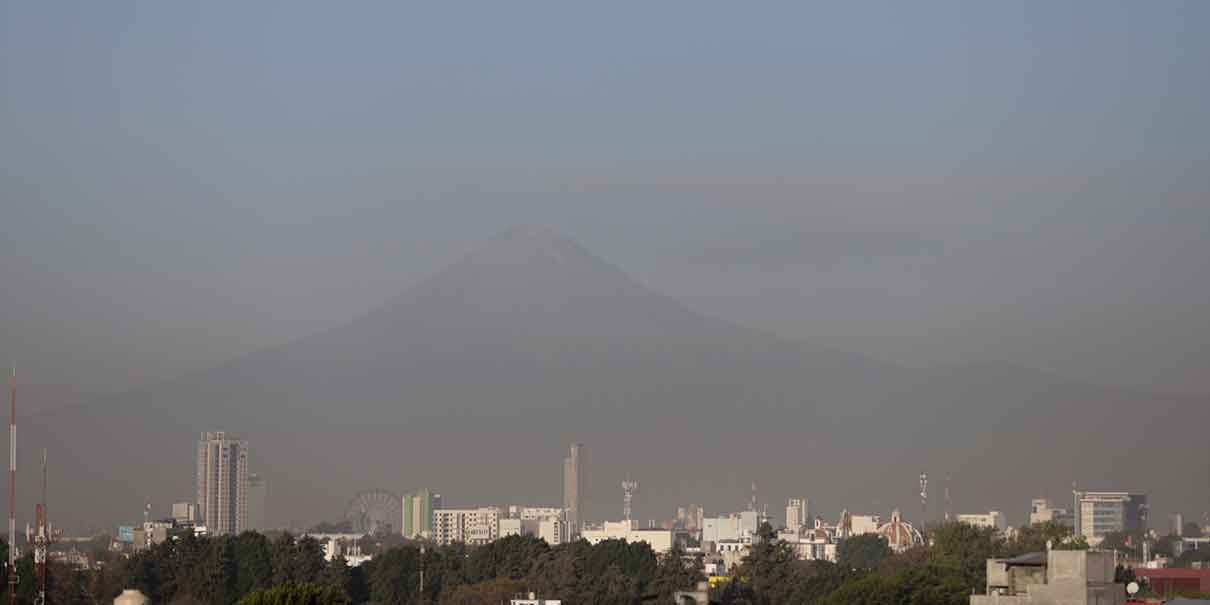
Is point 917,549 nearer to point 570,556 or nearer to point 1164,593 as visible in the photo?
point 570,556

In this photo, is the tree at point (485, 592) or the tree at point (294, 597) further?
the tree at point (485, 592)

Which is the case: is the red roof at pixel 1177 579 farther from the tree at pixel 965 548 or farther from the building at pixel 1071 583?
the building at pixel 1071 583

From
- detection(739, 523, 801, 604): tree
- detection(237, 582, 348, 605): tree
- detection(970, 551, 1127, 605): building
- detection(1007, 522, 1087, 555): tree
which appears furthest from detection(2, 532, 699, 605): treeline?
detection(970, 551, 1127, 605): building

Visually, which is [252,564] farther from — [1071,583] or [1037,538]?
[1071,583]

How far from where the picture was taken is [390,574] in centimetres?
13488

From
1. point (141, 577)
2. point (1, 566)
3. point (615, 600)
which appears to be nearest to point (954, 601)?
point (615, 600)

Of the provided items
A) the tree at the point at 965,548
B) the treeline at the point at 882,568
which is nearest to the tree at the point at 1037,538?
the treeline at the point at 882,568

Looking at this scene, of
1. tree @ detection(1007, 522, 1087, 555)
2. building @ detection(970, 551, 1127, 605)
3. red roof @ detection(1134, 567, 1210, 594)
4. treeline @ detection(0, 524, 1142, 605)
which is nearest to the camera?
building @ detection(970, 551, 1127, 605)

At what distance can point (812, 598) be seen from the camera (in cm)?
11369

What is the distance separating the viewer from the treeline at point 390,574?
4732 inches

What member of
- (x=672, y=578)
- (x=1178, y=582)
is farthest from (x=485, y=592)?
(x=1178, y=582)

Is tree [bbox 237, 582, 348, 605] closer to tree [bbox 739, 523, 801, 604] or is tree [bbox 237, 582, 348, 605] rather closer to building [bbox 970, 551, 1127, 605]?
building [bbox 970, 551, 1127, 605]

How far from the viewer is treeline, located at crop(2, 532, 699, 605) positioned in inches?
4732

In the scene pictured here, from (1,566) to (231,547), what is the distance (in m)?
35.1
